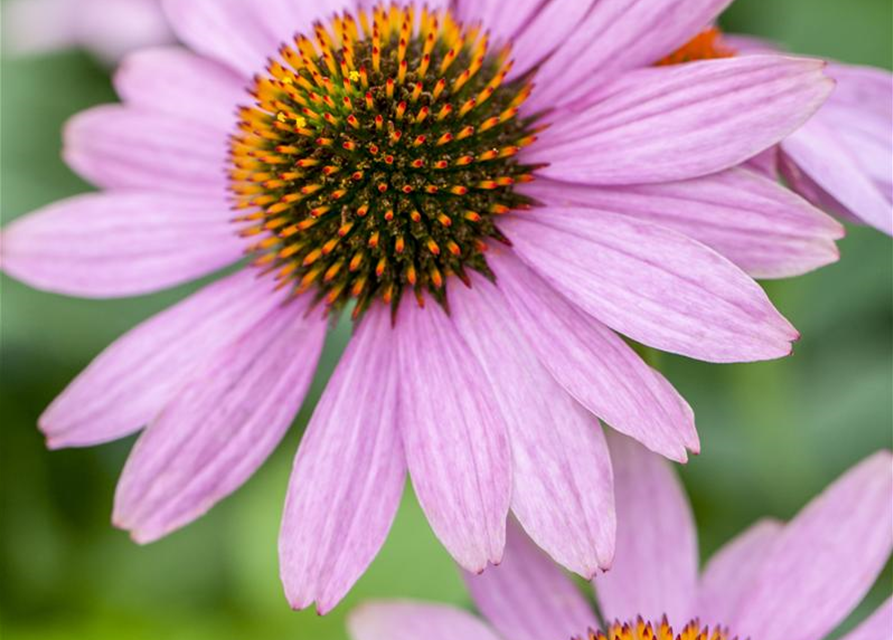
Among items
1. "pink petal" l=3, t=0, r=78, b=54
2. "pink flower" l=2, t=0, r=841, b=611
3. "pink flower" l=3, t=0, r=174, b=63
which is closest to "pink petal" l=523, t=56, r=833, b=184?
"pink flower" l=2, t=0, r=841, b=611

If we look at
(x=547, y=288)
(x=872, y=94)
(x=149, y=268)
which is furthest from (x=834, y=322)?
(x=149, y=268)

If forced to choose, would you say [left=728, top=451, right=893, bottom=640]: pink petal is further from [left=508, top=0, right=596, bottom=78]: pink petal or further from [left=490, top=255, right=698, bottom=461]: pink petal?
[left=508, top=0, right=596, bottom=78]: pink petal

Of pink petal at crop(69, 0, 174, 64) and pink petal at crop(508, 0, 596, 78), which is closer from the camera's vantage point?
pink petal at crop(508, 0, 596, 78)

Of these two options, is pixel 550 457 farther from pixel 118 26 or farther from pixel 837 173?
pixel 118 26

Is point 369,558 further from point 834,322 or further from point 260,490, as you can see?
point 834,322

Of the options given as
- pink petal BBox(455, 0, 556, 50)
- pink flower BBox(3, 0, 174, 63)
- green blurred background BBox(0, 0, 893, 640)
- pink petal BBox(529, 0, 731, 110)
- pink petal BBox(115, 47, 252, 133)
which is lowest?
green blurred background BBox(0, 0, 893, 640)

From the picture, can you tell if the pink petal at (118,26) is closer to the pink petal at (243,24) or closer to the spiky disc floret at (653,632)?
the pink petal at (243,24)
